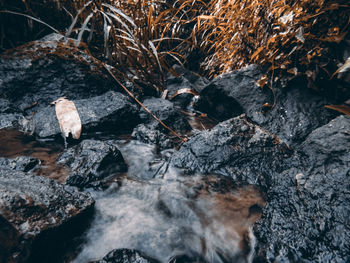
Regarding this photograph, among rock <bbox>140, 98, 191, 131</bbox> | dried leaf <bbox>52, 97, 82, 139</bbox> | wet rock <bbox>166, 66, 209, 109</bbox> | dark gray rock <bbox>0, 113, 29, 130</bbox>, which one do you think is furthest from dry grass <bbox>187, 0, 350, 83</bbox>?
dark gray rock <bbox>0, 113, 29, 130</bbox>

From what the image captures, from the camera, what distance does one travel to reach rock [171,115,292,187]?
1778 millimetres

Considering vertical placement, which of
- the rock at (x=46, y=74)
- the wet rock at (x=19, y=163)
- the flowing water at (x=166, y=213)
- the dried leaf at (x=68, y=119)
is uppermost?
the rock at (x=46, y=74)

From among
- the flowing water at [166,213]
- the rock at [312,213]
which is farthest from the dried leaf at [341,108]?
the flowing water at [166,213]

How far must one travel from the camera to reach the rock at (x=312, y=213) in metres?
1.11

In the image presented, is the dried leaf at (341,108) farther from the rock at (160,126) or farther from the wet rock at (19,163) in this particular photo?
the wet rock at (19,163)

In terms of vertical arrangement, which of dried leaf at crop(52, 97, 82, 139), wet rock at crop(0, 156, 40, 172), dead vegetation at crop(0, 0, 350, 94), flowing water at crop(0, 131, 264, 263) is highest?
dead vegetation at crop(0, 0, 350, 94)

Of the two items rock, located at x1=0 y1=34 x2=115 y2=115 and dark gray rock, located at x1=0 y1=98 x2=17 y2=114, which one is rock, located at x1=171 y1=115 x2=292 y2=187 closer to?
rock, located at x1=0 y1=34 x2=115 y2=115

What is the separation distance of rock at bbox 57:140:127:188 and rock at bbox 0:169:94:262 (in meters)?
0.24

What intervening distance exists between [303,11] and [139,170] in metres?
2.20

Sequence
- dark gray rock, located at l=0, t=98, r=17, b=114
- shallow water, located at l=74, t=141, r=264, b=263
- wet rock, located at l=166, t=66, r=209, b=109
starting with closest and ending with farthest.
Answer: shallow water, located at l=74, t=141, r=264, b=263
dark gray rock, located at l=0, t=98, r=17, b=114
wet rock, located at l=166, t=66, r=209, b=109

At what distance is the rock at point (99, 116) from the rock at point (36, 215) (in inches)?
36.6

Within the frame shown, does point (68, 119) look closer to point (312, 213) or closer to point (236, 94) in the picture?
point (236, 94)

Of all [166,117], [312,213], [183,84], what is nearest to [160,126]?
[166,117]

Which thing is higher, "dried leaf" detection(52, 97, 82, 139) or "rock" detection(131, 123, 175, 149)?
"dried leaf" detection(52, 97, 82, 139)
